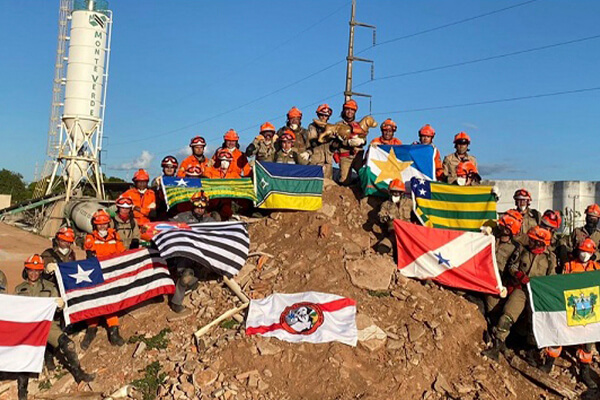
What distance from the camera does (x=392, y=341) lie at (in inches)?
371

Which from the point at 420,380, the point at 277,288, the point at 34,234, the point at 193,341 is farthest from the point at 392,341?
the point at 34,234

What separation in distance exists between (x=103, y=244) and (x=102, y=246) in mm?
42

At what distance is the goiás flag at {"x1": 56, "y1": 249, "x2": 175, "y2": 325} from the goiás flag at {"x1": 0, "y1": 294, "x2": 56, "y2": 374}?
1.49 feet

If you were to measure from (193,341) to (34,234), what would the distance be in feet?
97.4

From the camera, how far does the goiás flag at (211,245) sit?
32.6 ft

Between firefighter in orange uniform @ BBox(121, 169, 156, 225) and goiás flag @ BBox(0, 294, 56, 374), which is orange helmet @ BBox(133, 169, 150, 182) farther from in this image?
goiás flag @ BBox(0, 294, 56, 374)

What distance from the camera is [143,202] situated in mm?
12477

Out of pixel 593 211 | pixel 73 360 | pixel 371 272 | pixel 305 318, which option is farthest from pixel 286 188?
pixel 593 211

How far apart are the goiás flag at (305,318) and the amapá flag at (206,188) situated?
351cm

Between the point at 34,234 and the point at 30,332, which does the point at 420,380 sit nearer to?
the point at 30,332

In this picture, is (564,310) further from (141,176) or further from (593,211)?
(141,176)

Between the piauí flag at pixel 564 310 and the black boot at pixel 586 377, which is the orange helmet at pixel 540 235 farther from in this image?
the black boot at pixel 586 377

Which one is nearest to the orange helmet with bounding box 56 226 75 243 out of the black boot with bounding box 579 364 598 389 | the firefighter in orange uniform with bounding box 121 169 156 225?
the firefighter in orange uniform with bounding box 121 169 156 225

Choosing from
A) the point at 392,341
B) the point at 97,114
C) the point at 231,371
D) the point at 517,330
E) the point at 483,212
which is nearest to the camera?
the point at 231,371
